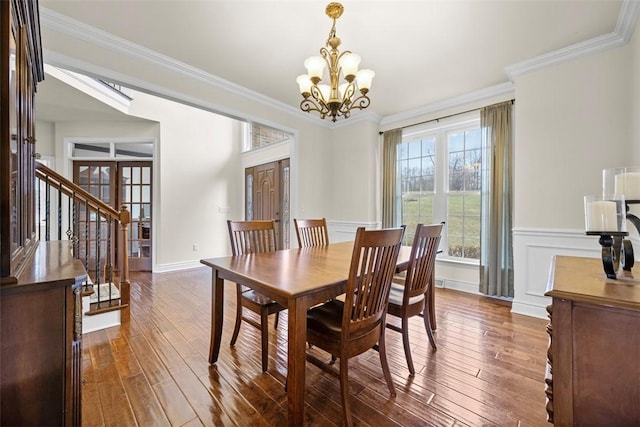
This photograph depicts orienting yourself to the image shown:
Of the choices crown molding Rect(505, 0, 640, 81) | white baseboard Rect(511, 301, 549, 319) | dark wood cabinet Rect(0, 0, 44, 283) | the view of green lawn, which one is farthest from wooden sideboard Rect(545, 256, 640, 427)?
the view of green lawn

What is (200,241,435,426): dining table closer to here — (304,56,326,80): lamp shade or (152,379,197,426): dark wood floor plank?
(152,379,197,426): dark wood floor plank

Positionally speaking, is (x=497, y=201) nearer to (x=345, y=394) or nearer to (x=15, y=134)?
(x=345, y=394)

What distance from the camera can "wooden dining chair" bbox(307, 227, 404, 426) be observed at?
1.40 m

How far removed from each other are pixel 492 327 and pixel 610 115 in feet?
7.27

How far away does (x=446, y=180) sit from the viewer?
13.1ft

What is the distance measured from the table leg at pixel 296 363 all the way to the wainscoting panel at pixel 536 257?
2.68 m

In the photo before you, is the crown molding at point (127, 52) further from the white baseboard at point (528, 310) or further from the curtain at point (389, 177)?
the white baseboard at point (528, 310)

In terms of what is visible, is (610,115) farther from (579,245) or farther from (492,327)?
(492,327)

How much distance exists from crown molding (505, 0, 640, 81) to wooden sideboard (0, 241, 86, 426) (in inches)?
151

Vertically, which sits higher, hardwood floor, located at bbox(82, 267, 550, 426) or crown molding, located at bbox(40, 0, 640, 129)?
crown molding, located at bbox(40, 0, 640, 129)

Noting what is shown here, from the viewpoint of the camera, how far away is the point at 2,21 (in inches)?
33.5

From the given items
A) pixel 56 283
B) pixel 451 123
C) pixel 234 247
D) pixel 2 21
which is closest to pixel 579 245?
pixel 451 123

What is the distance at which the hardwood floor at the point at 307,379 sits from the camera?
1518mm

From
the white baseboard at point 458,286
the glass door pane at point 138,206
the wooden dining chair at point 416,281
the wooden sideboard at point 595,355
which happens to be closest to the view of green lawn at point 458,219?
the white baseboard at point 458,286
